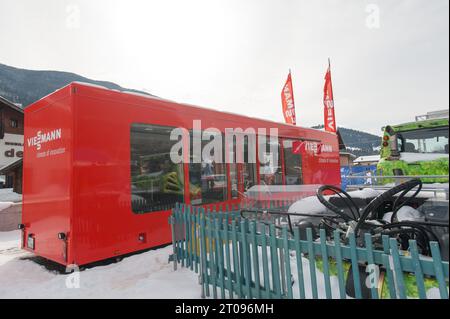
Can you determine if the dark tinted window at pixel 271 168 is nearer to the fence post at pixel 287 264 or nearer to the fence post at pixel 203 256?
the fence post at pixel 203 256

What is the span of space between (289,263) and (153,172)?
2997mm

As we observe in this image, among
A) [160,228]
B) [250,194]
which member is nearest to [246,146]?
[250,194]

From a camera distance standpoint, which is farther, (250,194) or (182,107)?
(250,194)

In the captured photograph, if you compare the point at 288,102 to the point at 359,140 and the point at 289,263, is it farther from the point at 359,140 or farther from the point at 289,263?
the point at 359,140

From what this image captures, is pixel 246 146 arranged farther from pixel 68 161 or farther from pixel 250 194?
pixel 68 161

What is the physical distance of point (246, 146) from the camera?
6523 millimetres

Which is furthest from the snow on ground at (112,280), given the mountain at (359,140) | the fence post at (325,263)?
the mountain at (359,140)

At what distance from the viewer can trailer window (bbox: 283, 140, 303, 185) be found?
7744 millimetres

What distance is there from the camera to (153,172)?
472 cm

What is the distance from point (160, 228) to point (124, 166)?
4.26 ft

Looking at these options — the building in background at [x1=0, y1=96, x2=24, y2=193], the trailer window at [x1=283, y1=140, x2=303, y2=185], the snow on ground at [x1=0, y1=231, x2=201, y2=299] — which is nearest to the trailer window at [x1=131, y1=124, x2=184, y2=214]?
the snow on ground at [x1=0, y1=231, x2=201, y2=299]

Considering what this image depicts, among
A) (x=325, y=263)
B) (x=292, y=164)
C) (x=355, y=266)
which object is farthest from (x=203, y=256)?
(x=292, y=164)

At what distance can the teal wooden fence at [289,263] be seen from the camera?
198 cm

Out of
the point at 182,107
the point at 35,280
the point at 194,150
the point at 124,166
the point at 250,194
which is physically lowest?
the point at 35,280
